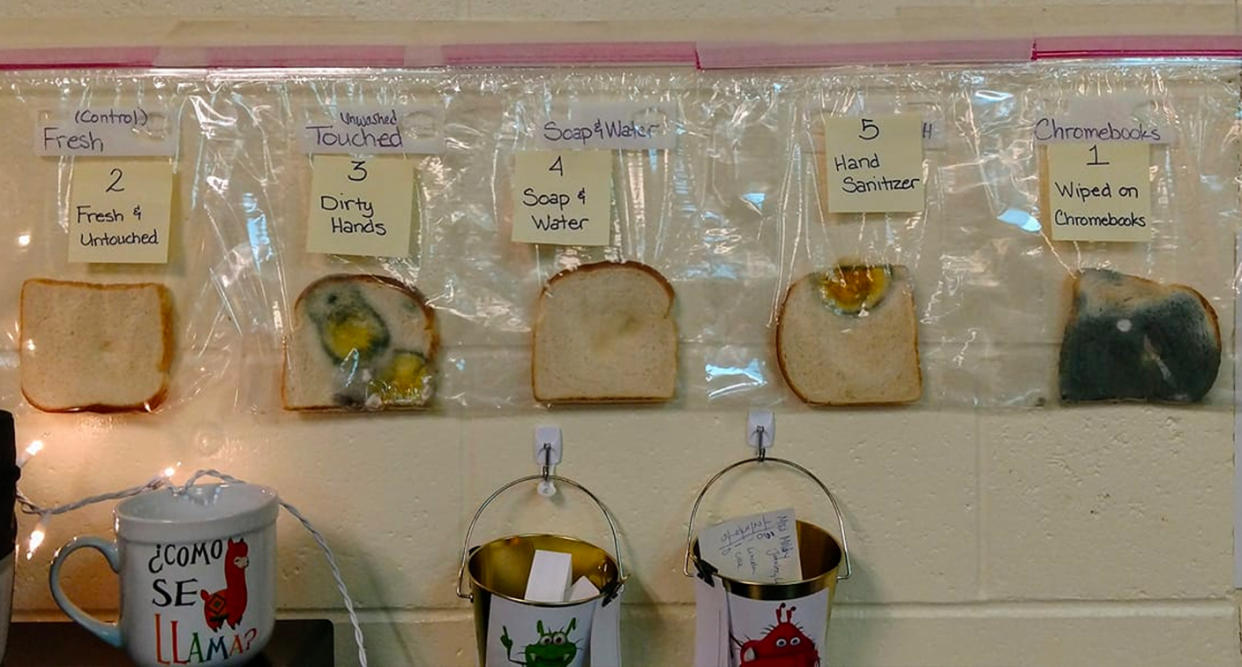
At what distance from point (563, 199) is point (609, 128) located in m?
0.08

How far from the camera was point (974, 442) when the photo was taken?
910 millimetres

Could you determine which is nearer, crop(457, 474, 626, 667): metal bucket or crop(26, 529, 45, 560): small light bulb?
crop(457, 474, 626, 667): metal bucket

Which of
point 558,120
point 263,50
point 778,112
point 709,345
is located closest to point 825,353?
point 709,345

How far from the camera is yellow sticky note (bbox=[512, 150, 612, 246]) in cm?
90

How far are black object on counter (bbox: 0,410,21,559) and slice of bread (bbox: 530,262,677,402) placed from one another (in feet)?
1.44

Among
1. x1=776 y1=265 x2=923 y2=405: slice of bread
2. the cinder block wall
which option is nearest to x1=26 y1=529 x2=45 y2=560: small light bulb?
the cinder block wall

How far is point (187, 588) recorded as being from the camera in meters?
0.75

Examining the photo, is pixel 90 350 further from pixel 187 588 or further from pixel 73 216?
pixel 187 588

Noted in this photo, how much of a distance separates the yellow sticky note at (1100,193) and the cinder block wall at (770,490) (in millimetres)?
132

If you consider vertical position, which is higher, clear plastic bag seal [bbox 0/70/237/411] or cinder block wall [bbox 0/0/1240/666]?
clear plastic bag seal [bbox 0/70/237/411]

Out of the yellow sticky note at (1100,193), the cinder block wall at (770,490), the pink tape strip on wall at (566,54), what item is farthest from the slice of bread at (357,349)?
the yellow sticky note at (1100,193)

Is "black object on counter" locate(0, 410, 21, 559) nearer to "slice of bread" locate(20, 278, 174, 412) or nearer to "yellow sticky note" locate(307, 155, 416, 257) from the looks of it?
"slice of bread" locate(20, 278, 174, 412)

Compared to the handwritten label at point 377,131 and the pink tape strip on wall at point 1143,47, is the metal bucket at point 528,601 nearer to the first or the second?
the handwritten label at point 377,131

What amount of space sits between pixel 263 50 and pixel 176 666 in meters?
0.57
